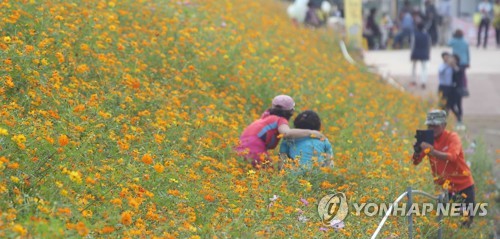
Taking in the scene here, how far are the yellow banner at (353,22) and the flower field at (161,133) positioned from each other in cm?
1068

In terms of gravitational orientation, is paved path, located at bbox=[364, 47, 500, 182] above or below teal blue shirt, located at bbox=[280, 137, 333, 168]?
below

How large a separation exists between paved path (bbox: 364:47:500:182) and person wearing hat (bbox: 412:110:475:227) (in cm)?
374

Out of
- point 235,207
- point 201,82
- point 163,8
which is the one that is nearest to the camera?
point 235,207

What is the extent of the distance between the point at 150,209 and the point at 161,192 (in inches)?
21.6

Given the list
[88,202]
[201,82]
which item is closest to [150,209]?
[88,202]

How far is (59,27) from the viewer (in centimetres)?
964

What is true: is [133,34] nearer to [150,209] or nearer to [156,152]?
[156,152]

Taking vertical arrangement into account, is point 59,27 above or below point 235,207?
above

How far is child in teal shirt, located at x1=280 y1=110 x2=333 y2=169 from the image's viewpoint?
873 cm

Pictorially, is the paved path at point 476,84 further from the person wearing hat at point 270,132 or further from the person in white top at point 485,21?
the person wearing hat at point 270,132

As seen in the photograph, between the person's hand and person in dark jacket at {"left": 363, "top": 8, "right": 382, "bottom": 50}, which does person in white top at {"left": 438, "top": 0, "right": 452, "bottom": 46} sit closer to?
person in dark jacket at {"left": 363, "top": 8, "right": 382, "bottom": 50}

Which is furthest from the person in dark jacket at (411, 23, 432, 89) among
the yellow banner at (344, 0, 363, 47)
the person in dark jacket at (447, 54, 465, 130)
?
the person in dark jacket at (447, 54, 465, 130)

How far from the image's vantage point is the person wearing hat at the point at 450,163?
30.8 ft

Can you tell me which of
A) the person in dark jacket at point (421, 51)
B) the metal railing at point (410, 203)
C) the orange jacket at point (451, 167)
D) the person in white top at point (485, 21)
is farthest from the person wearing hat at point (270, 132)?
the person in white top at point (485, 21)
